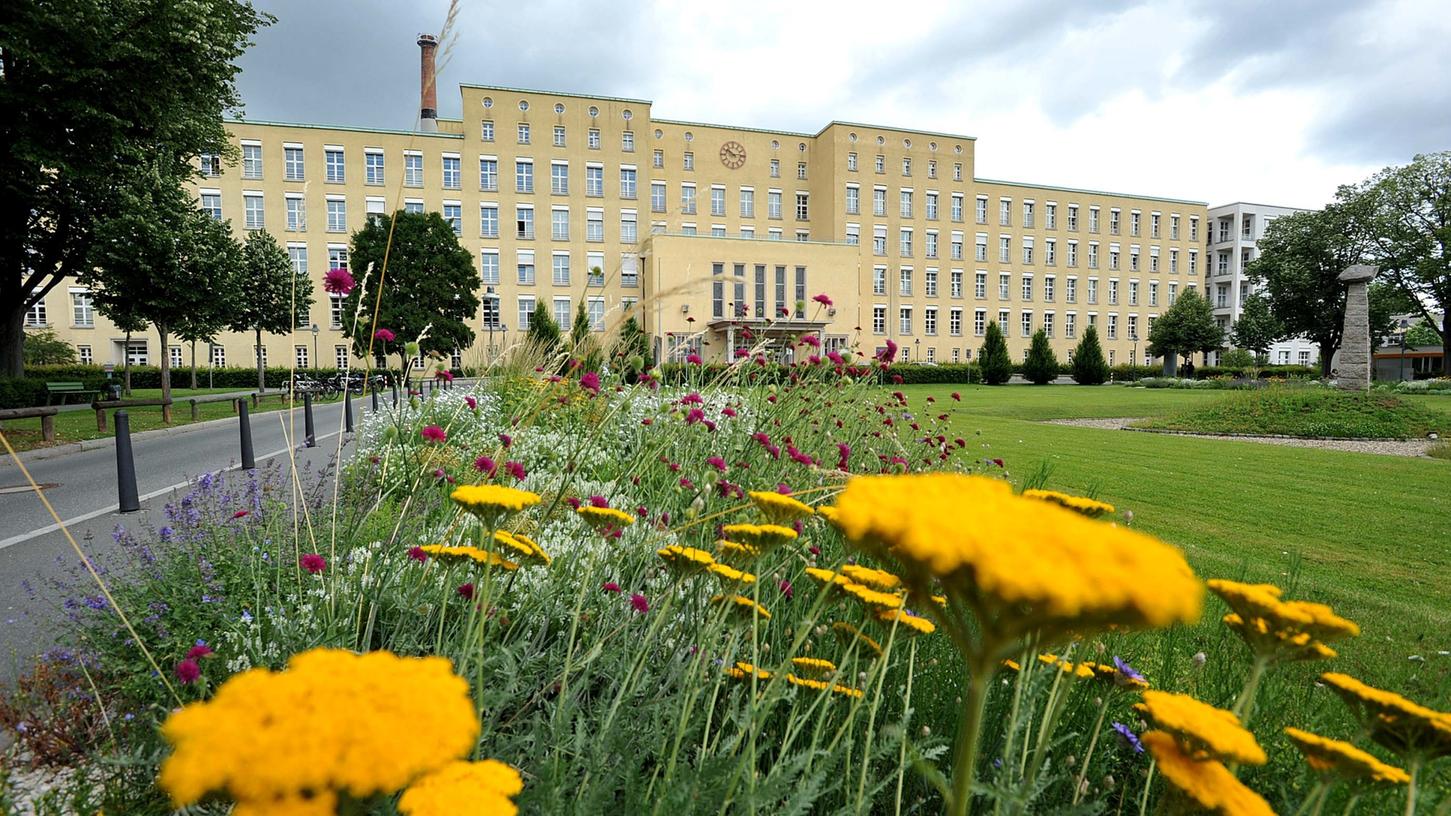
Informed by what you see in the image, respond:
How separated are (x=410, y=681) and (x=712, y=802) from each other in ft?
3.06

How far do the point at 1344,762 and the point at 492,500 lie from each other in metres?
1.24

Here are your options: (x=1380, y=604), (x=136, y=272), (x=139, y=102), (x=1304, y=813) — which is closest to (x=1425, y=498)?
(x=1380, y=604)

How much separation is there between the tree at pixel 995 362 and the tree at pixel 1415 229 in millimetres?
20548

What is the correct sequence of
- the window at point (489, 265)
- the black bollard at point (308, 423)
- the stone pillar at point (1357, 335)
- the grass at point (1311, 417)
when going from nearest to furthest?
the black bollard at point (308, 423)
the grass at point (1311, 417)
the stone pillar at point (1357, 335)
the window at point (489, 265)

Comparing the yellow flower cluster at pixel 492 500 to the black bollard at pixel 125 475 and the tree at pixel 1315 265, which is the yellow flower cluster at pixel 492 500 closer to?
the black bollard at pixel 125 475

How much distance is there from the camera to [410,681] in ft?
1.78

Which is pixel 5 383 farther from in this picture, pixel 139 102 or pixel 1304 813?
pixel 1304 813

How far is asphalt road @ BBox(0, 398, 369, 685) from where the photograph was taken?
10.8ft

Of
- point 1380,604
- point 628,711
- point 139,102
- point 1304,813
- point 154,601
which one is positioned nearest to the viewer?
point 1304,813

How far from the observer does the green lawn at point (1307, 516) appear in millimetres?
3560

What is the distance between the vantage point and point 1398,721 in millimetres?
906

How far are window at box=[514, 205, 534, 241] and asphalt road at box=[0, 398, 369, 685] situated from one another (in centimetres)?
3523

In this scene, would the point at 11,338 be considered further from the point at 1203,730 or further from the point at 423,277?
the point at 1203,730

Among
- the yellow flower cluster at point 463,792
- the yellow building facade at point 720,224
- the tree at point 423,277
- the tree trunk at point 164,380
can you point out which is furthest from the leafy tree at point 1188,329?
the yellow flower cluster at point 463,792
